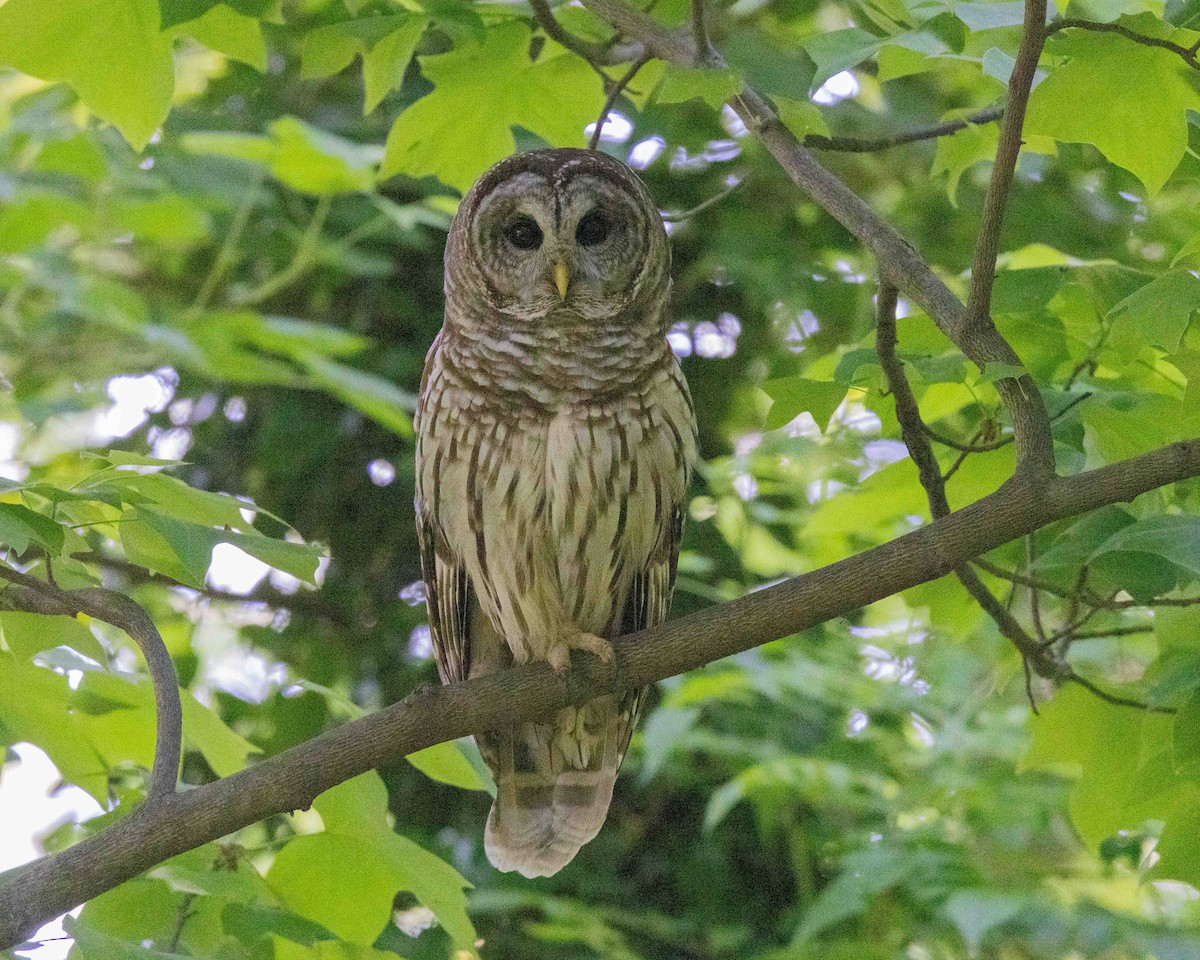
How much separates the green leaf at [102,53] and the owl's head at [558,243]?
27.9 inches

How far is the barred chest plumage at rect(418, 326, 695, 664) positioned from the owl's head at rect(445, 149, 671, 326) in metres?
0.13

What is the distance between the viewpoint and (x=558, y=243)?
8.79 feet

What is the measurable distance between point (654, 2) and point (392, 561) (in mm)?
1835

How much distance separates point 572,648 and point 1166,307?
1.15 m

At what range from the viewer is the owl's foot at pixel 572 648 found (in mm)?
2195

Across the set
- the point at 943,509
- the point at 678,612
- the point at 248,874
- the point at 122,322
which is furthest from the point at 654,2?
the point at 122,322

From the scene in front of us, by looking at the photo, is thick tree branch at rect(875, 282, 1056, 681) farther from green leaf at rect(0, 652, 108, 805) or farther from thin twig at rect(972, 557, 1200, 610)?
green leaf at rect(0, 652, 108, 805)

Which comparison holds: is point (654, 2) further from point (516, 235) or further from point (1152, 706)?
point (1152, 706)

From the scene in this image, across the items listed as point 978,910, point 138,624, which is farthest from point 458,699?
point 978,910

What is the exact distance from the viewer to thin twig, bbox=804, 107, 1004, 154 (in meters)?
2.09

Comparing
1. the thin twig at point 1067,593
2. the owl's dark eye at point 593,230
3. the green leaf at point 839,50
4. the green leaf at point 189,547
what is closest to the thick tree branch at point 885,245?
the green leaf at point 839,50

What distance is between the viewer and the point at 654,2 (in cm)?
215

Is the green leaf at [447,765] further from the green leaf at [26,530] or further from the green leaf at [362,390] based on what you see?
the green leaf at [362,390]

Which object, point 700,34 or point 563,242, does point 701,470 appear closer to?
point 563,242
